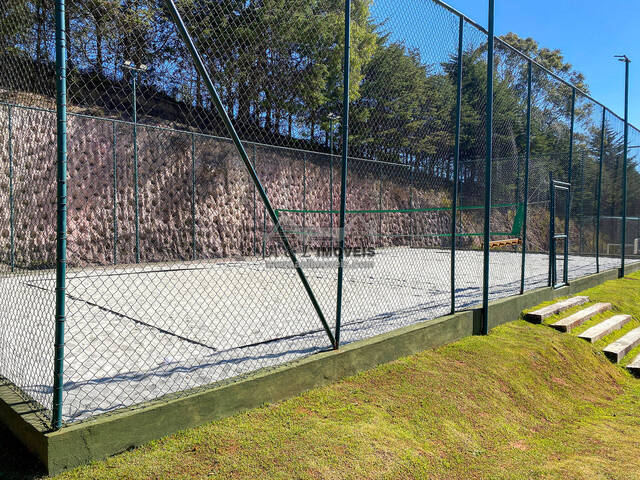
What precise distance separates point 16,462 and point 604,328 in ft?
16.4

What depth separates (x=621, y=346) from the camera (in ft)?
13.9

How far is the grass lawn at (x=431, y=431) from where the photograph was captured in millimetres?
1787

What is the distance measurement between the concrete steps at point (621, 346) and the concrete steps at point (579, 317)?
1.18 feet

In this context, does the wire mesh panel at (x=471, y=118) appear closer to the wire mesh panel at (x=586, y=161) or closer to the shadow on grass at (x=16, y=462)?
the wire mesh panel at (x=586, y=161)

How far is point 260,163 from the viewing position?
10430 mm

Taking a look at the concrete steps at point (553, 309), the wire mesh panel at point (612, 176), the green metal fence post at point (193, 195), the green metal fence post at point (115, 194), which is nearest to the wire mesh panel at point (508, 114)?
the concrete steps at point (553, 309)

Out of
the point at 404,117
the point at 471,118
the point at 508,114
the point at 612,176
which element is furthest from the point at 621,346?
the point at 612,176

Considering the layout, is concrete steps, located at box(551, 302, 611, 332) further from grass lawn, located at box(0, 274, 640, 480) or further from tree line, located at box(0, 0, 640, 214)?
tree line, located at box(0, 0, 640, 214)

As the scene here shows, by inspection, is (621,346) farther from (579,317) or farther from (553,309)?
(553,309)

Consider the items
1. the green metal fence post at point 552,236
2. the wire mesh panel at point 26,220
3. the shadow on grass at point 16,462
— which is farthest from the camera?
the green metal fence post at point 552,236

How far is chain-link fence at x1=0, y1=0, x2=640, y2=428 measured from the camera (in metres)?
2.57

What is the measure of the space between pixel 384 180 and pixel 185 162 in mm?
4939

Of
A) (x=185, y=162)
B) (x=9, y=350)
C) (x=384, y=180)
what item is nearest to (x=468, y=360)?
(x=9, y=350)

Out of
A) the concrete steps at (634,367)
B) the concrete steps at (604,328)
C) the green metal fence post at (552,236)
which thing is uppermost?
the green metal fence post at (552,236)
